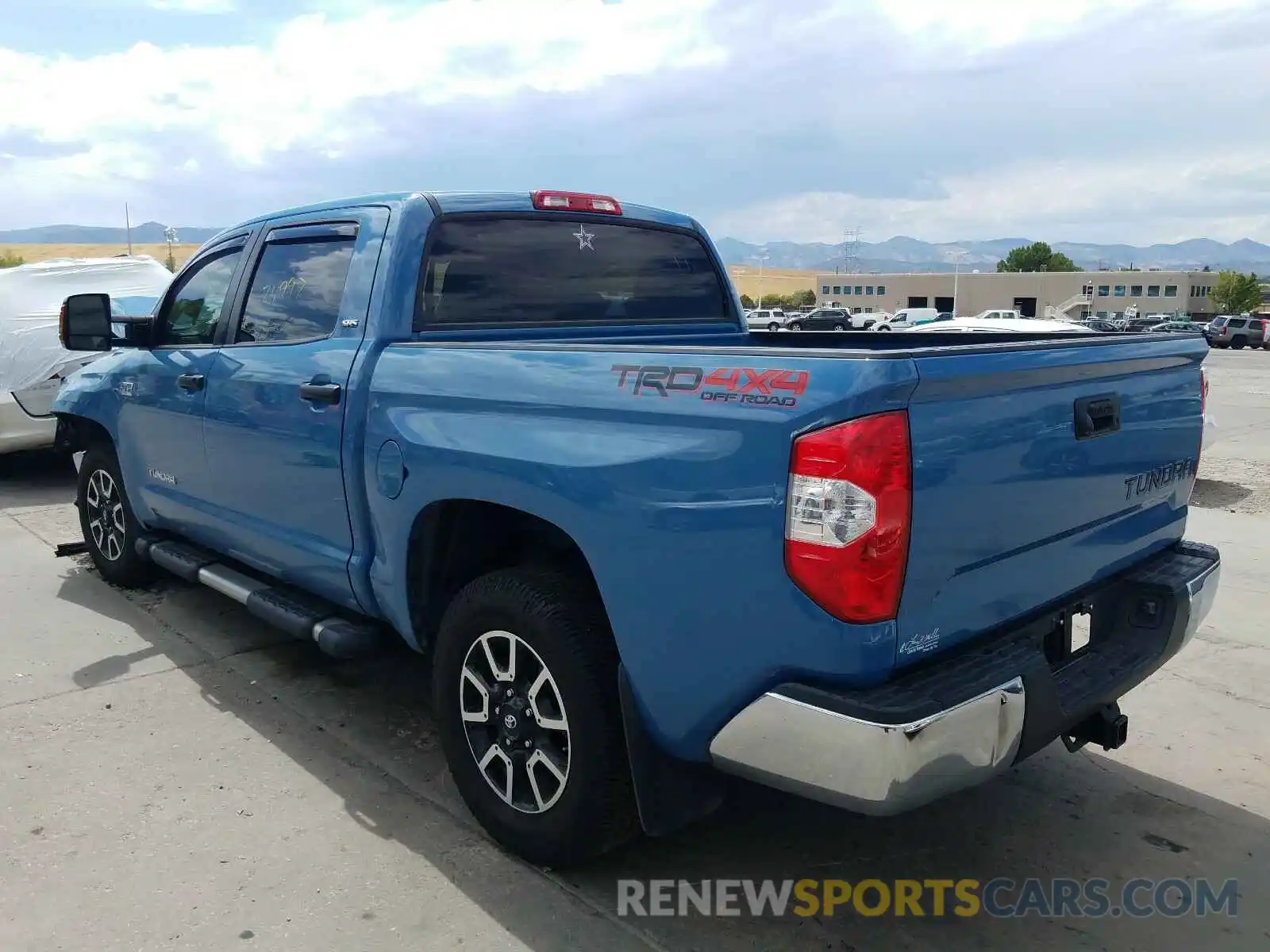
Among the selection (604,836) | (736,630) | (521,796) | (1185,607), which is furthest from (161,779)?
(1185,607)

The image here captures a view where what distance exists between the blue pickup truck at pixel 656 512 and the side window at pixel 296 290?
17 millimetres

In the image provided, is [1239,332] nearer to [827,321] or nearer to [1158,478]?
[827,321]

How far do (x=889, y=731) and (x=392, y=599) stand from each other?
6.22 ft

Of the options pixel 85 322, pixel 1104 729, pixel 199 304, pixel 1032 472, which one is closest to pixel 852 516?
pixel 1032 472

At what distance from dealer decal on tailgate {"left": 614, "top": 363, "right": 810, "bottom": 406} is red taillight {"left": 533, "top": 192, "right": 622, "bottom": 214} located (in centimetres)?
163

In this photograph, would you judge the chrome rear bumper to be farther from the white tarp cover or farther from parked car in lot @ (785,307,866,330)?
parked car in lot @ (785,307,866,330)

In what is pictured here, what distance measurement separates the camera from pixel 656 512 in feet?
8.16

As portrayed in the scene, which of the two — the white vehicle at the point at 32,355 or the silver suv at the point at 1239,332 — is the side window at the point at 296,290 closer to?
the white vehicle at the point at 32,355

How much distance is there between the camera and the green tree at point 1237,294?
101m

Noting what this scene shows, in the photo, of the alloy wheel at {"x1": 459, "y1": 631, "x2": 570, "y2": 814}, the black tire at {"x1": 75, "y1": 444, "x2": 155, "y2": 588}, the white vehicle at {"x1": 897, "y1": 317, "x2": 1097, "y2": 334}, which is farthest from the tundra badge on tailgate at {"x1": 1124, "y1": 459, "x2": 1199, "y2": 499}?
the black tire at {"x1": 75, "y1": 444, "x2": 155, "y2": 588}

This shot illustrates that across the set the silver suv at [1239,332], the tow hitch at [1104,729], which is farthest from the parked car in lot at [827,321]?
the tow hitch at [1104,729]

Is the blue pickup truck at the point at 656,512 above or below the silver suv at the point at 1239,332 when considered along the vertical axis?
above

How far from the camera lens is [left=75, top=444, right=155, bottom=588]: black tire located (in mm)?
5551

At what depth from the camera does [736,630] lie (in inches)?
94.6
